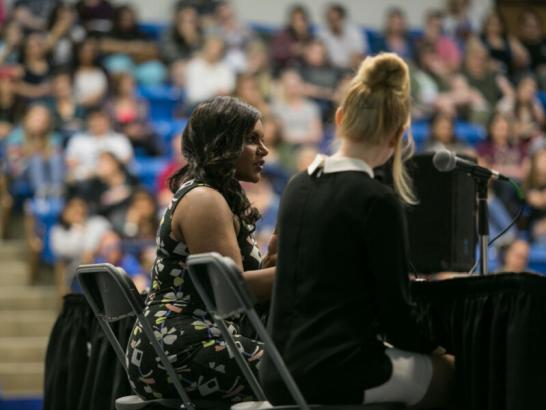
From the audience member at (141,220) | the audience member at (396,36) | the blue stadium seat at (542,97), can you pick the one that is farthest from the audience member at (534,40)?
the audience member at (141,220)

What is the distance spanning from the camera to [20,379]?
7.86 metres

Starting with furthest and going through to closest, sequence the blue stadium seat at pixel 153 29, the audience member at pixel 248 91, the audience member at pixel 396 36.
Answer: the audience member at pixel 396 36, the blue stadium seat at pixel 153 29, the audience member at pixel 248 91

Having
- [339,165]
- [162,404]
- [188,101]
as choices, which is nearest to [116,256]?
[188,101]

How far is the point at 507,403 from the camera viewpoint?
2.88 metres

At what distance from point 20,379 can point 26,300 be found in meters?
0.85

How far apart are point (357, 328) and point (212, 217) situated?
60cm

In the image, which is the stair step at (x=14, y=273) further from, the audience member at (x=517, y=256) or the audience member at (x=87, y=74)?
the audience member at (x=517, y=256)

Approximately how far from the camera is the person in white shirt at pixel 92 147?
8820 mm

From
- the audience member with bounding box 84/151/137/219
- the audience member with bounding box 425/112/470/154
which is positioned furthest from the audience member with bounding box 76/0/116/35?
the audience member with bounding box 425/112/470/154

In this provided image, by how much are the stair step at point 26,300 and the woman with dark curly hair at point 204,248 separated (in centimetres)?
527

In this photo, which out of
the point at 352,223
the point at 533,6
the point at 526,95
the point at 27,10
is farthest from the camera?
the point at 533,6

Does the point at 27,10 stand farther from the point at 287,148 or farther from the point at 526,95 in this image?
the point at 526,95

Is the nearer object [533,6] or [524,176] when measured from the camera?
[524,176]

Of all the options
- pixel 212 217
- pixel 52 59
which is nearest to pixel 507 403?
pixel 212 217
